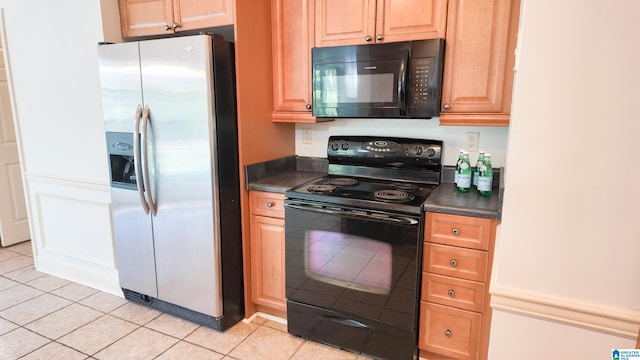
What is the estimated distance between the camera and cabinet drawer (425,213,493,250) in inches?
Answer: 66.6

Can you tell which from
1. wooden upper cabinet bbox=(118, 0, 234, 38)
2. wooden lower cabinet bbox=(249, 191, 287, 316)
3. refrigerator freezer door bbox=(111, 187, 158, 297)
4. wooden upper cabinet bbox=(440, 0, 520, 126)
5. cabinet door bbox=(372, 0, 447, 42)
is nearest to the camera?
wooden upper cabinet bbox=(440, 0, 520, 126)

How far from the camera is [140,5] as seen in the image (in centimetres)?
237

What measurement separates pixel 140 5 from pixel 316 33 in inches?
45.9

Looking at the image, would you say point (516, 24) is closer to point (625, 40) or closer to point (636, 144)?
point (625, 40)

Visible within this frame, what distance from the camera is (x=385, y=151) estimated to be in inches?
93.2

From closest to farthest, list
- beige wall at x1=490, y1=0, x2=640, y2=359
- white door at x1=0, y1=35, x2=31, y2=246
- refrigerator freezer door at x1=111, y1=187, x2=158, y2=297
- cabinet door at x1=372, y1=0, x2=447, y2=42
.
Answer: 1. beige wall at x1=490, y1=0, x2=640, y2=359
2. cabinet door at x1=372, y1=0, x2=447, y2=42
3. refrigerator freezer door at x1=111, y1=187, x2=158, y2=297
4. white door at x1=0, y1=35, x2=31, y2=246

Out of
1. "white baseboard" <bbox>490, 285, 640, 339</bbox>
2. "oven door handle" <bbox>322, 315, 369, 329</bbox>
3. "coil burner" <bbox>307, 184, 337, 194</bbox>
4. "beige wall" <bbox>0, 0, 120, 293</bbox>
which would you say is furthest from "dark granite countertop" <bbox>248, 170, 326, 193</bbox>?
"white baseboard" <bbox>490, 285, 640, 339</bbox>

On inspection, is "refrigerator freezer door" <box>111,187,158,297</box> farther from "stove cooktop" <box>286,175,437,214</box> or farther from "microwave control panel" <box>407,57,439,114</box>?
"microwave control panel" <box>407,57,439,114</box>

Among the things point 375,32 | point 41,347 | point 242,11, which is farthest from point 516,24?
point 41,347

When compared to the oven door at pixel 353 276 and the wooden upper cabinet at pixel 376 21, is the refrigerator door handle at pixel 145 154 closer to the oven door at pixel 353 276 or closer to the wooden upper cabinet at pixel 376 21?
the oven door at pixel 353 276

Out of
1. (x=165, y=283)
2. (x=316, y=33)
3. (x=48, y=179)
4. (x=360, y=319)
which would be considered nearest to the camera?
(x=360, y=319)

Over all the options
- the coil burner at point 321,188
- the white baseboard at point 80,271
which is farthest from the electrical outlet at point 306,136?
the white baseboard at point 80,271

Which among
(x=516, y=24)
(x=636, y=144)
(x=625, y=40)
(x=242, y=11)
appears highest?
(x=242, y=11)

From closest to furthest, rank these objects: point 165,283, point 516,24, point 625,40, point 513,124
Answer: point 625,40, point 513,124, point 516,24, point 165,283
